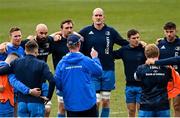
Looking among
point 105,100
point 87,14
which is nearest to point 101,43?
point 105,100

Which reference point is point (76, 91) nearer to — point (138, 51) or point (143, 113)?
point (143, 113)

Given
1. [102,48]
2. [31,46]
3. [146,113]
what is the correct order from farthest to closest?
[102,48] → [146,113] → [31,46]

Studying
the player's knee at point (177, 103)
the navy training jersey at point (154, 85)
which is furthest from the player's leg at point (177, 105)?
the navy training jersey at point (154, 85)

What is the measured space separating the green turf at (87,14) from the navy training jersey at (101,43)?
14753 millimetres

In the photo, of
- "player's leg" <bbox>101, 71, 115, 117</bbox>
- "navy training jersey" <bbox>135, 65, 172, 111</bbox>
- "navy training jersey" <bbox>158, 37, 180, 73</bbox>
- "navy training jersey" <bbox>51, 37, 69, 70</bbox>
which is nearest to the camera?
"navy training jersey" <bbox>135, 65, 172, 111</bbox>

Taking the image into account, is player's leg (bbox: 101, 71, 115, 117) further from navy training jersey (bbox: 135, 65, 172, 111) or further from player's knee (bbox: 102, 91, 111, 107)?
navy training jersey (bbox: 135, 65, 172, 111)

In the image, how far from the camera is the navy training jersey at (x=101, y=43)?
49.3 ft

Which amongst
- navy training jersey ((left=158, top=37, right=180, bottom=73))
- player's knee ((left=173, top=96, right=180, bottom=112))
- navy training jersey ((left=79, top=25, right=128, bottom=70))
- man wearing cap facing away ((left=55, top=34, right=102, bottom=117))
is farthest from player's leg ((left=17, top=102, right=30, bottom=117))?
player's knee ((left=173, top=96, right=180, bottom=112))

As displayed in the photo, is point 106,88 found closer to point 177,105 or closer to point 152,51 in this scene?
point 177,105

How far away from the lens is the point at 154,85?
11820mm

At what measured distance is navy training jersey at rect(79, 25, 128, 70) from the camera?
15031 millimetres

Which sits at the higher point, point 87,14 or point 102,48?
point 87,14

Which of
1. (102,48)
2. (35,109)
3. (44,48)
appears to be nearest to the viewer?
(35,109)

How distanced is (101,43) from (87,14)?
96.1ft
